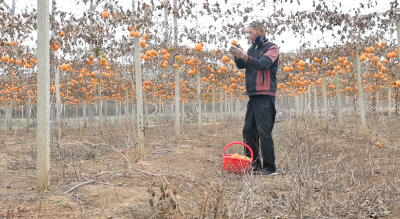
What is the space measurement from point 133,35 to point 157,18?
0.62 metres

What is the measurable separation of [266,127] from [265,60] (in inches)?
36.0

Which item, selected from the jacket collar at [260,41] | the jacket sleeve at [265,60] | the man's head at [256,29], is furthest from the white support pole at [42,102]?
the jacket collar at [260,41]

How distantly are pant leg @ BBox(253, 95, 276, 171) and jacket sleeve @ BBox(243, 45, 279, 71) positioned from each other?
45 cm

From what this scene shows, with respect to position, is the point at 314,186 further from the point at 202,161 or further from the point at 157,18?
the point at 157,18

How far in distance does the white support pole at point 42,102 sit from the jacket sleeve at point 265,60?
2401mm

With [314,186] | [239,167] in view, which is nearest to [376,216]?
[314,186]

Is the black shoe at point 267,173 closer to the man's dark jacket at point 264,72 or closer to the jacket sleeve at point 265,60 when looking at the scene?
the man's dark jacket at point 264,72

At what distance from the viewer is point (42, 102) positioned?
3.18 m

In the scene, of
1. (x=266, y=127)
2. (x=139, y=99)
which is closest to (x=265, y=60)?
(x=266, y=127)

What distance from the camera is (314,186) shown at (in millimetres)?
3066

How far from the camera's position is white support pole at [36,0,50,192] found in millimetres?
3166

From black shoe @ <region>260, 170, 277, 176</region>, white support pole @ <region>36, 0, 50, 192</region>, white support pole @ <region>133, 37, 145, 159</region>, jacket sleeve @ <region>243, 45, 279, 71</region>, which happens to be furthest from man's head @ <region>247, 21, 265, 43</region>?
white support pole @ <region>36, 0, 50, 192</region>

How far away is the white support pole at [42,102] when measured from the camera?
10.4 ft

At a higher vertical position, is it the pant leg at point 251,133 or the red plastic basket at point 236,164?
the pant leg at point 251,133
